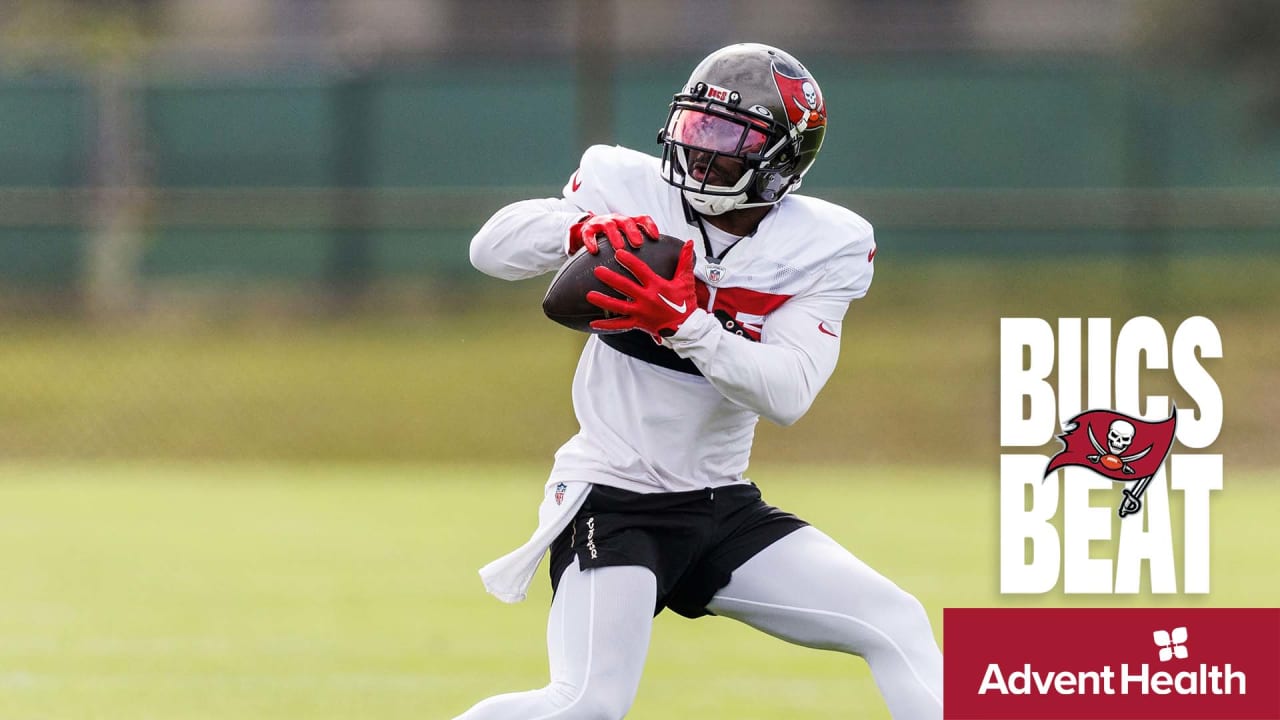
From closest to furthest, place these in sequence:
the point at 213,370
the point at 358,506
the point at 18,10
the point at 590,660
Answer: the point at 590,660 < the point at 358,506 < the point at 213,370 < the point at 18,10

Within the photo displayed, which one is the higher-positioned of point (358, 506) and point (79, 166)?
point (79, 166)

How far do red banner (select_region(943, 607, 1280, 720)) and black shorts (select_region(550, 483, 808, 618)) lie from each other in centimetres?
68

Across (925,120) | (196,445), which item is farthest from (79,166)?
(925,120)

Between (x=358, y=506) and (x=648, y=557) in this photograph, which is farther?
(x=358, y=506)

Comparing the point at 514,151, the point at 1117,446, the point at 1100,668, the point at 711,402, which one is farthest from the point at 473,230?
the point at 711,402

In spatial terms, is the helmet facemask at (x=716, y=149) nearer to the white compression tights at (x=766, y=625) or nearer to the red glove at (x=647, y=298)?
the red glove at (x=647, y=298)

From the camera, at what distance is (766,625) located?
416 centimetres

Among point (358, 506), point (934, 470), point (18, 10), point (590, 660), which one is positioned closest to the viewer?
point (590, 660)

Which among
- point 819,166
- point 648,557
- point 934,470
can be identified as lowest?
point 934,470

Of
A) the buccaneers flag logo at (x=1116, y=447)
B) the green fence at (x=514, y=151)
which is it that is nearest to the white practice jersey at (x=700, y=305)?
the buccaneers flag logo at (x=1116, y=447)

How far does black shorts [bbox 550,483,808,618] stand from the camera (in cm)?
398

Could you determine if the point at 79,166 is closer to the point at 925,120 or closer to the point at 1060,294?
the point at 925,120

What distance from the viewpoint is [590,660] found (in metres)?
3.81

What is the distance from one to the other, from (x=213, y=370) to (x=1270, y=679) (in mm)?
9157
